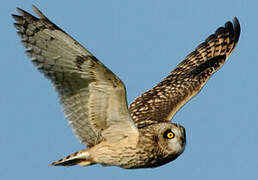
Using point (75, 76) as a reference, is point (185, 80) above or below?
above

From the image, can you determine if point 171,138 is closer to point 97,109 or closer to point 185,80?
point 97,109

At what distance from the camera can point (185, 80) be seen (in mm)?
8398

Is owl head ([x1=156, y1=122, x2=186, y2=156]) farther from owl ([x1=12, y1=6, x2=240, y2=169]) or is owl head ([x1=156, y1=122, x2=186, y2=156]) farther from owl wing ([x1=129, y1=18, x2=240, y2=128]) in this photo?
owl wing ([x1=129, y1=18, x2=240, y2=128])

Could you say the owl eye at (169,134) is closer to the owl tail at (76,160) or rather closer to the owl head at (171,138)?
the owl head at (171,138)

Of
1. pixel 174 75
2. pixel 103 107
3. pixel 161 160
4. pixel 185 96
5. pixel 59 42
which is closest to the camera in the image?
pixel 59 42

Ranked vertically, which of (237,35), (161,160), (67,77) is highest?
(237,35)

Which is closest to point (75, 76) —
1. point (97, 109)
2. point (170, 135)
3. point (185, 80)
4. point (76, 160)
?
point (97, 109)

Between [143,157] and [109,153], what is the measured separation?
39cm

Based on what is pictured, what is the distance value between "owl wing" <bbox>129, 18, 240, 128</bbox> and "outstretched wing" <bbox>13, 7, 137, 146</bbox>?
0.98 m

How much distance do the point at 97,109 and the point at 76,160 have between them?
2.72ft

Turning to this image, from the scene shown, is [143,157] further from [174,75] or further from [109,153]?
[174,75]

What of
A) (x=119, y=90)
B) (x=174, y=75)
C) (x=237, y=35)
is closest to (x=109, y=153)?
(x=119, y=90)

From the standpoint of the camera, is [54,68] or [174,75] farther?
[174,75]

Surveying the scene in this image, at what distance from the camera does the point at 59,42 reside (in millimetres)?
5559
